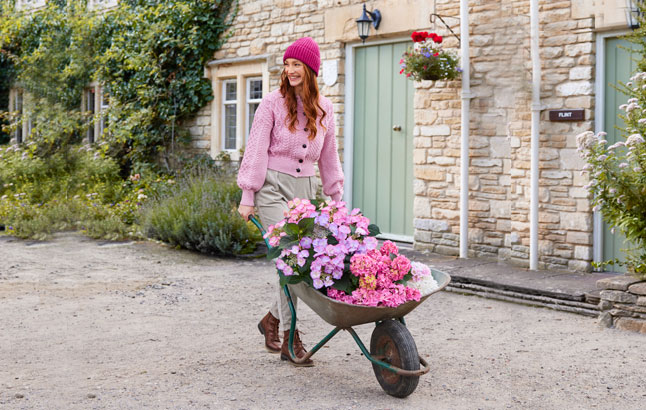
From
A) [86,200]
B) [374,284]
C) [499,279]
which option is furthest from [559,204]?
[86,200]

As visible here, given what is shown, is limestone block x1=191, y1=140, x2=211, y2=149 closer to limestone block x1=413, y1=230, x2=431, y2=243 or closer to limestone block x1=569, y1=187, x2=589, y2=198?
limestone block x1=413, y1=230, x2=431, y2=243

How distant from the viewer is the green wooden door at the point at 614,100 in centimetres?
743

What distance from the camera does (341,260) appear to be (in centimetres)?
409

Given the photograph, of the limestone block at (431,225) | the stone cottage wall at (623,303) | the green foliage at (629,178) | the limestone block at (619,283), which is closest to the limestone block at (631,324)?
the stone cottage wall at (623,303)

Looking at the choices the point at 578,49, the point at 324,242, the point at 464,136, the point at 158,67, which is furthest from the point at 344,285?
the point at 158,67

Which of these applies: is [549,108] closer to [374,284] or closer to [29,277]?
[374,284]

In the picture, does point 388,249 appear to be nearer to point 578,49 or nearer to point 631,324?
point 631,324

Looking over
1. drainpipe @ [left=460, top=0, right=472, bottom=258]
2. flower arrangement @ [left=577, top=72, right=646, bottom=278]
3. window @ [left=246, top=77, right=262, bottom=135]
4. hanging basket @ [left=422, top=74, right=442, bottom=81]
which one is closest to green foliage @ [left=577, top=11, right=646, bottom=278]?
flower arrangement @ [left=577, top=72, right=646, bottom=278]

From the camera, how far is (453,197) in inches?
345

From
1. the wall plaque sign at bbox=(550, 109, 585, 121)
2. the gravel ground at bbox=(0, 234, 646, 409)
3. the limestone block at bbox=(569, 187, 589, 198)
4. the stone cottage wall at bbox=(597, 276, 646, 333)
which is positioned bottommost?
the gravel ground at bbox=(0, 234, 646, 409)

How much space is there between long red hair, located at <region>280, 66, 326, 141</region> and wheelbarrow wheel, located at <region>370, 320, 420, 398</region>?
51.1 inches

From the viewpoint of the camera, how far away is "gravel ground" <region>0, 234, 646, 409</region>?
13.5ft

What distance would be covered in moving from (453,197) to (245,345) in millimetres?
4101

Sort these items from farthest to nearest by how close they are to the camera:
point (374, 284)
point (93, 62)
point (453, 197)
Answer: point (93, 62)
point (453, 197)
point (374, 284)
